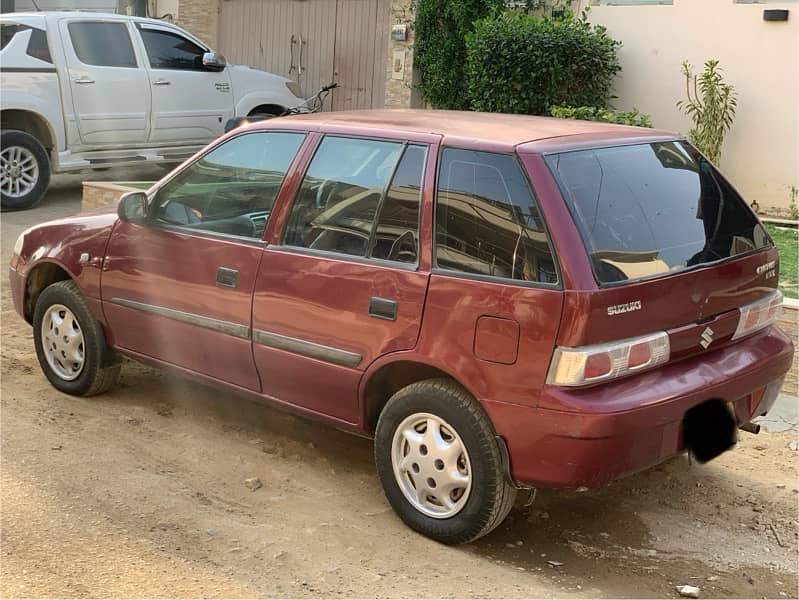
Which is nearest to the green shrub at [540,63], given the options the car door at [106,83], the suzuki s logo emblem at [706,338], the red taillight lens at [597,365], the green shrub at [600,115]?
the green shrub at [600,115]

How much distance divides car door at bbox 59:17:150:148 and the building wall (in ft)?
18.1

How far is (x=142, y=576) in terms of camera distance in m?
3.79

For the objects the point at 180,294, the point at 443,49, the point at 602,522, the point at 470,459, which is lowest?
the point at 602,522

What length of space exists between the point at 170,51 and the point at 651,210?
9.13m

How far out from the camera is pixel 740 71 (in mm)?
10156

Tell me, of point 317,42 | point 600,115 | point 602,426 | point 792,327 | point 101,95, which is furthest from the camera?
point 317,42

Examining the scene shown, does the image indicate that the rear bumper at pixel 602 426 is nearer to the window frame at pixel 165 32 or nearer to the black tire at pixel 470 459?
the black tire at pixel 470 459

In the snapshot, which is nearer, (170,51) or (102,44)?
(102,44)

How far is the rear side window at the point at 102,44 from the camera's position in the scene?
11.3 metres

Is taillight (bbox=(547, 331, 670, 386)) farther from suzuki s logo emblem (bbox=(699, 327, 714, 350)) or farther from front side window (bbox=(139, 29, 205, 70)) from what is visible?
front side window (bbox=(139, 29, 205, 70))

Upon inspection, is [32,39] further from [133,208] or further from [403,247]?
[403,247]

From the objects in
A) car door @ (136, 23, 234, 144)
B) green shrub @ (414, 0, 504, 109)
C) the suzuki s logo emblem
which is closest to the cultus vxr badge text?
the suzuki s logo emblem

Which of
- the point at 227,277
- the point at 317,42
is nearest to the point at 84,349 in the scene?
the point at 227,277

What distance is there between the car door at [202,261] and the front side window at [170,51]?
7045 millimetres
